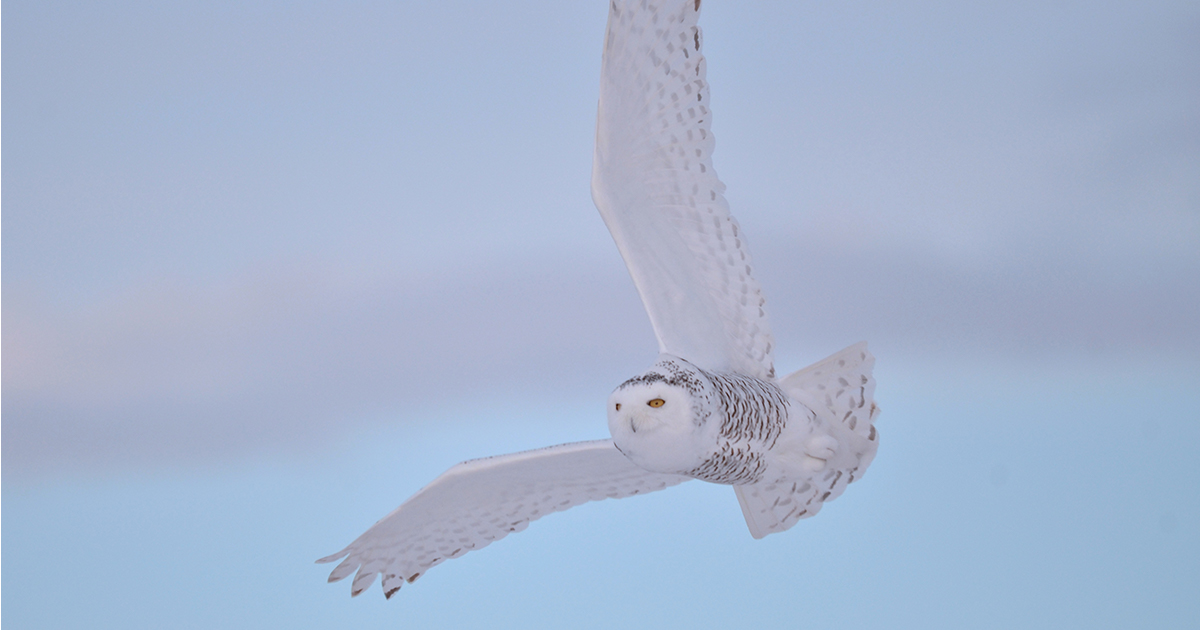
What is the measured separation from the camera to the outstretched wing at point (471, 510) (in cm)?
290

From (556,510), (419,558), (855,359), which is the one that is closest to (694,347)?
(855,359)

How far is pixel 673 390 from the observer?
7.36 ft

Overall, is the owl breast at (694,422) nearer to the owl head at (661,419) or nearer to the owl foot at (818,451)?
the owl head at (661,419)

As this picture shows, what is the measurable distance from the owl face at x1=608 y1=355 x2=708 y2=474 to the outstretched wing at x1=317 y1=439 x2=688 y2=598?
1.91ft

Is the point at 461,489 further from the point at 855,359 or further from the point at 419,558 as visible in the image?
the point at 855,359

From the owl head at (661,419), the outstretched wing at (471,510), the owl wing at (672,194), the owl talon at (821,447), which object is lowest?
the owl talon at (821,447)

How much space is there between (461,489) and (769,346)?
3.33 feet

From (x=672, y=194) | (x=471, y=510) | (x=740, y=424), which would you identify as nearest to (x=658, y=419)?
(x=740, y=424)

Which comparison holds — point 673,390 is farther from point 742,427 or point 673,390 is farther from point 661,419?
point 742,427

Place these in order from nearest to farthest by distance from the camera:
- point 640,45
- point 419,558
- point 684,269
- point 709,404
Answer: point 709,404
point 640,45
point 684,269
point 419,558

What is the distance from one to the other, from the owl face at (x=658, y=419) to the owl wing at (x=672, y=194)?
20.1 inches

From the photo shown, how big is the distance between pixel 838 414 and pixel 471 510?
1.16 metres

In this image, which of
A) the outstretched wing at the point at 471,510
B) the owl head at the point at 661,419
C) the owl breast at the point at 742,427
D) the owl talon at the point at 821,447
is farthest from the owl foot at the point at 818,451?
the owl head at the point at 661,419

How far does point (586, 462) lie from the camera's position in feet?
9.37
